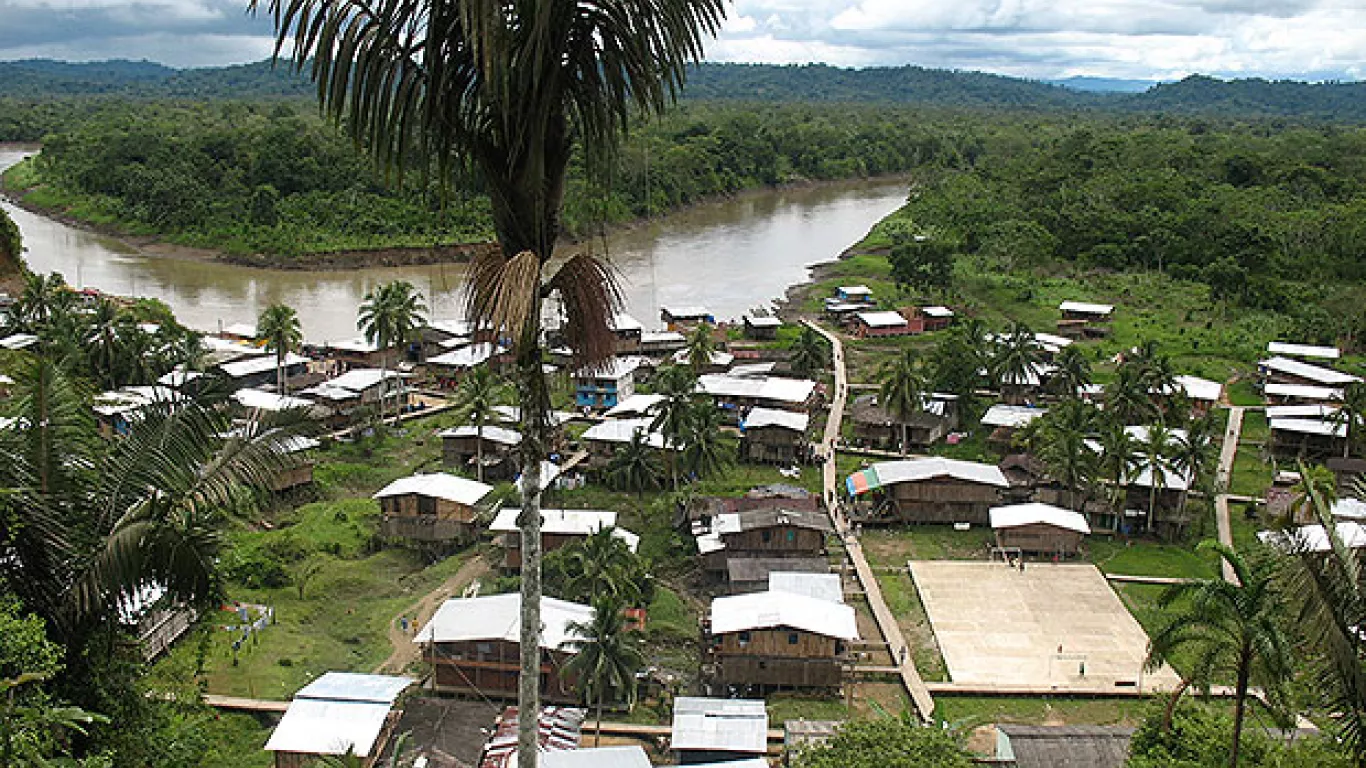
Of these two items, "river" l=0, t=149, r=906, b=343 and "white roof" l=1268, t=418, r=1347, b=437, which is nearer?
"white roof" l=1268, t=418, r=1347, b=437

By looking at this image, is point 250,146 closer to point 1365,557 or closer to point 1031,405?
point 1031,405

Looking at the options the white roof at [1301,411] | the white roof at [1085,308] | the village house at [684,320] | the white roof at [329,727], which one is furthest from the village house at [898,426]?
the white roof at [329,727]

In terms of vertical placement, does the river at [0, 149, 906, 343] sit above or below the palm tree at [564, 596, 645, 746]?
above

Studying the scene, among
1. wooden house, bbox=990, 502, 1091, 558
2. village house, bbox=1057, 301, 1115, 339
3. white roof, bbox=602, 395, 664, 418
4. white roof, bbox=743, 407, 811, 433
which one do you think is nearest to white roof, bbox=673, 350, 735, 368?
white roof, bbox=602, 395, 664, 418

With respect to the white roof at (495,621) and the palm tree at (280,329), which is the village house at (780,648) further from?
the palm tree at (280,329)

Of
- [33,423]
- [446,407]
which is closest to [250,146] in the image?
[446,407]

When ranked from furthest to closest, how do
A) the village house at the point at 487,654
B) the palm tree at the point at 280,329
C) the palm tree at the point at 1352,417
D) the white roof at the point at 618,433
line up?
the palm tree at the point at 280,329, the palm tree at the point at 1352,417, the white roof at the point at 618,433, the village house at the point at 487,654

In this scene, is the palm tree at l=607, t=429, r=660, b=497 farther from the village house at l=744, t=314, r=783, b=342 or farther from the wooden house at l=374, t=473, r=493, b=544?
the village house at l=744, t=314, r=783, b=342
